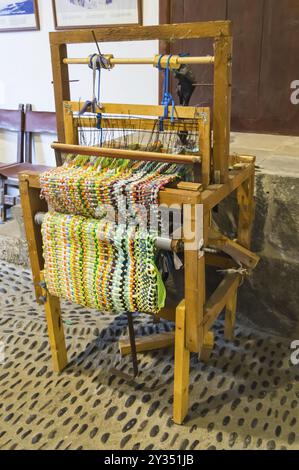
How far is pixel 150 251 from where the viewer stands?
1.15 m

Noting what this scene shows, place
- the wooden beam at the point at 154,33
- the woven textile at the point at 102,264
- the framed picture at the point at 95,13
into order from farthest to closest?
the framed picture at the point at 95,13 → the woven textile at the point at 102,264 → the wooden beam at the point at 154,33

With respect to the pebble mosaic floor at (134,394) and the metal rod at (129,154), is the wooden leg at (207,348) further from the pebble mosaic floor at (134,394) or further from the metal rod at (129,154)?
the metal rod at (129,154)

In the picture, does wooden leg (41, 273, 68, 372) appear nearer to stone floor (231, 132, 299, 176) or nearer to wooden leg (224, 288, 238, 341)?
wooden leg (224, 288, 238, 341)

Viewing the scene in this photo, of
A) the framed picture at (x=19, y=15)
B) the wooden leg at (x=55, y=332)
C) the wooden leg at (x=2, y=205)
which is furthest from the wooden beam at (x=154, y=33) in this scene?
the wooden leg at (x=2, y=205)

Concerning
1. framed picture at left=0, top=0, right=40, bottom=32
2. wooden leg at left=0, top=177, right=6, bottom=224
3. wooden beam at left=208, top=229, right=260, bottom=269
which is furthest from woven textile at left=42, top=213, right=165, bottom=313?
framed picture at left=0, top=0, right=40, bottom=32

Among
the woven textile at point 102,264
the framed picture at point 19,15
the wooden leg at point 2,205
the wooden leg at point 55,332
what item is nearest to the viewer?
the woven textile at point 102,264

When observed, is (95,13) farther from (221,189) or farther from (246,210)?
(221,189)

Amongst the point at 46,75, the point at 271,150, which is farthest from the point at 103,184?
the point at 46,75

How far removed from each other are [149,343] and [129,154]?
82 cm

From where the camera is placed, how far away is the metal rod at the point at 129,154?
3.67ft

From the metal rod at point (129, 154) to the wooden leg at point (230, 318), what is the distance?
0.76 meters

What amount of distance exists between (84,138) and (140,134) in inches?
7.2

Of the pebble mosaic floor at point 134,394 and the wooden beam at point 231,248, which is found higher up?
the wooden beam at point 231,248
